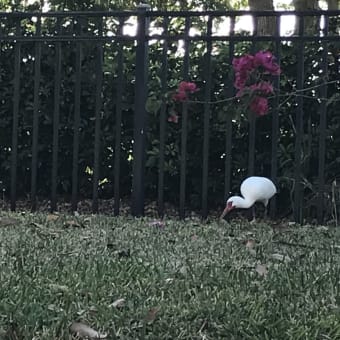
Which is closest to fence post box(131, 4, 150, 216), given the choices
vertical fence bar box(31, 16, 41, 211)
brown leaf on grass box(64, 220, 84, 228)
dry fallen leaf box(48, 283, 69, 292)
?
vertical fence bar box(31, 16, 41, 211)

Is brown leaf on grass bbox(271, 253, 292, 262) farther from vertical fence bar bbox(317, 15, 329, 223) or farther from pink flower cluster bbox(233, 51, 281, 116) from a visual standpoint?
vertical fence bar bbox(317, 15, 329, 223)

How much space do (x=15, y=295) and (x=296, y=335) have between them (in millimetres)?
974

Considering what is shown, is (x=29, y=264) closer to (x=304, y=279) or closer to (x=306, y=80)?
(x=304, y=279)

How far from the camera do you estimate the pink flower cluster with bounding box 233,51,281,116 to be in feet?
12.7

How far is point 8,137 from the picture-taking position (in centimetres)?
626

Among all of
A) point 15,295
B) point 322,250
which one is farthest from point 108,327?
point 322,250

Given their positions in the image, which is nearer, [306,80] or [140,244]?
[140,244]

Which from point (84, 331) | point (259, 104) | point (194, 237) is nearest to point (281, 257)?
point (194, 237)

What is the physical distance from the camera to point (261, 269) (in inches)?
117

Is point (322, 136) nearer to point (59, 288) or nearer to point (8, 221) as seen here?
point (8, 221)

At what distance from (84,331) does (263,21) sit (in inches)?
240

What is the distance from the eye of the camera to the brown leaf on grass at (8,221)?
14.5ft

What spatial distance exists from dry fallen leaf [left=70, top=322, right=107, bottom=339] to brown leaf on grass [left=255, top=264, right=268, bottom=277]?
3.10 ft

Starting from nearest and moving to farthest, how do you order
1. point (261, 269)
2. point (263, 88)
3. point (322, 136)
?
point (261, 269)
point (263, 88)
point (322, 136)
